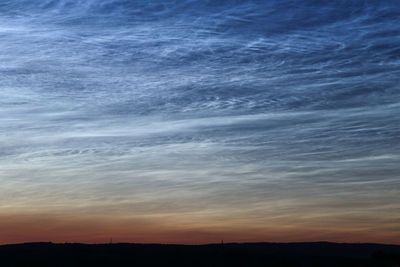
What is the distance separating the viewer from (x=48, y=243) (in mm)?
43719
